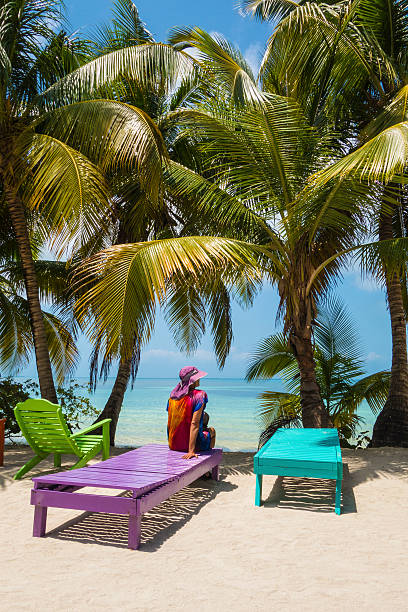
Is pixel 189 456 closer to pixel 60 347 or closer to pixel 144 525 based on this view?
pixel 144 525

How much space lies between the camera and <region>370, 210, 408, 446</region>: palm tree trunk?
8445 millimetres

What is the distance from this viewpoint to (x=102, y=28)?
32.9 feet

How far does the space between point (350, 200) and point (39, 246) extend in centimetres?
876

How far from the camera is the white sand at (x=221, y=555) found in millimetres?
2896

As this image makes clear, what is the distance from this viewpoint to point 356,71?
867 cm

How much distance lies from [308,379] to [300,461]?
286 centimetres

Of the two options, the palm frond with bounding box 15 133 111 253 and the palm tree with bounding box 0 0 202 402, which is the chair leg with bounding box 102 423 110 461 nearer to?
the palm tree with bounding box 0 0 202 402

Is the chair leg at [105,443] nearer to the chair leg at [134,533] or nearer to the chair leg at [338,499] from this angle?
the chair leg at [134,533]

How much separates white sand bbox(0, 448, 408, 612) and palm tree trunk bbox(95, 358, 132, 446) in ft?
13.4

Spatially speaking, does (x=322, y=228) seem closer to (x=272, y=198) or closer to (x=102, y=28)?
(x=272, y=198)

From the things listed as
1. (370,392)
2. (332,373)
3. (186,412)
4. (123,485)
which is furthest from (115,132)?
(370,392)

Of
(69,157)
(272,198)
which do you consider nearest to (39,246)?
(69,157)

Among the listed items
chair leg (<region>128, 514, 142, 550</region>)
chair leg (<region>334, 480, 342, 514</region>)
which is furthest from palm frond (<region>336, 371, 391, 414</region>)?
chair leg (<region>128, 514, 142, 550</region>)

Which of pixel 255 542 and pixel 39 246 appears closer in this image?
pixel 255 542
